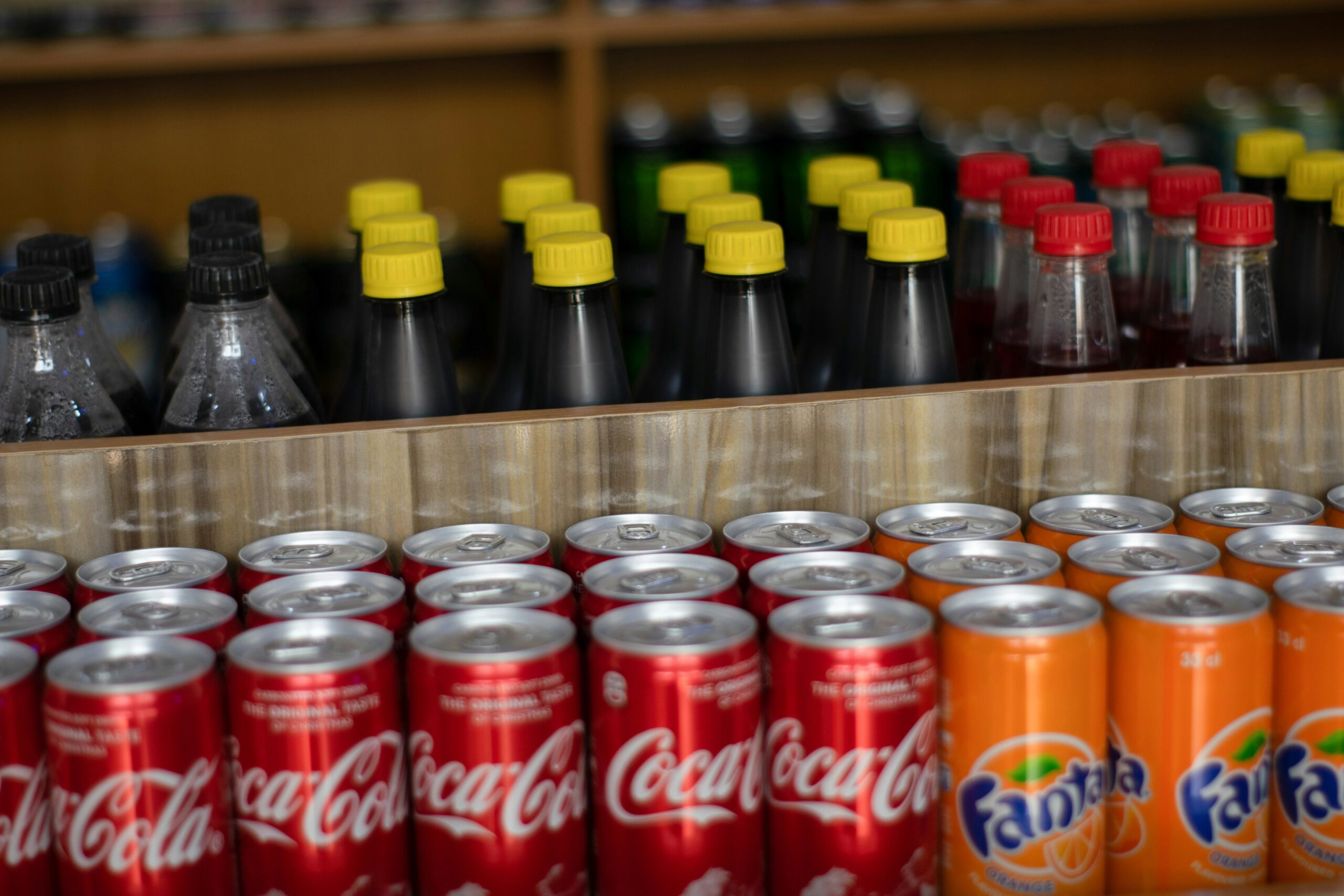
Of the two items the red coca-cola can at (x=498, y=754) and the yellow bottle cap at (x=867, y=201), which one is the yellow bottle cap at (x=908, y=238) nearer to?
the yellow bottle cap at (x=867, y=201)

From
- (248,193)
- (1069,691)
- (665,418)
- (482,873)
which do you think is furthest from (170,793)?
(248,193)

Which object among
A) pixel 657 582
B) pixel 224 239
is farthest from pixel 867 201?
pixel 224 239

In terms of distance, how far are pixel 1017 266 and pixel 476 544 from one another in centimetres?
56

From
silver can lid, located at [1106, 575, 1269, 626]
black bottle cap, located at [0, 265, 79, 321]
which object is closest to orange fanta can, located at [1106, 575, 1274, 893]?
silver can lid, located at [1106, 575, 1269, 626]

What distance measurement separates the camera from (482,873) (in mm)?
825

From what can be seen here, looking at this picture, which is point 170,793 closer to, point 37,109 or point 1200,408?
point 1200,408

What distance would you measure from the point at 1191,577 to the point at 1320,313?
1.61 feet

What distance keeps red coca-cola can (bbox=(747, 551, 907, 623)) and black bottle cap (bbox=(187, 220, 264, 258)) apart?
603 millimetres

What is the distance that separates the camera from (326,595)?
2.92 ft

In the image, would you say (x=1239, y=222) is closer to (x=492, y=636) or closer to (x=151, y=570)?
(x=492, y=636)

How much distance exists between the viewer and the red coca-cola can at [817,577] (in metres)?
0.86

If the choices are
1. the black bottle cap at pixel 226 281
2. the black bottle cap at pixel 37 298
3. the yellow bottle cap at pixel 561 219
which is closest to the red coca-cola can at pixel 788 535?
the yellow bottle cap at pixel 561 219

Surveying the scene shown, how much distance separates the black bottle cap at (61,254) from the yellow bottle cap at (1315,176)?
1080 millimetres

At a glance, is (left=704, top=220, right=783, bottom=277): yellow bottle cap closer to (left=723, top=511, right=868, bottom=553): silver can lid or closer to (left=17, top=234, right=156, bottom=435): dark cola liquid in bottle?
(left=723, top=511, right=868, bottom=553): silver can lid
